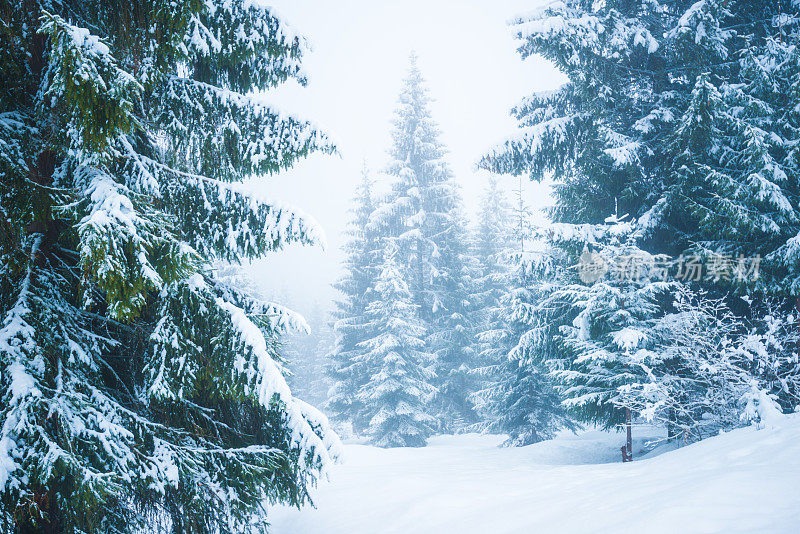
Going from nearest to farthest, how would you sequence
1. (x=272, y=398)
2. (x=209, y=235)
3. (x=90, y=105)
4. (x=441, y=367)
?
(x=90, y=105) → (x=272, y=398) → (x=209, y=235) → (x=441, y=367)

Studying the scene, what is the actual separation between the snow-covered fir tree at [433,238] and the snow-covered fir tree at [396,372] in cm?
208

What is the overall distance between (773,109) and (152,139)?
10747 mm

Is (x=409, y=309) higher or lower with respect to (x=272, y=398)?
higher

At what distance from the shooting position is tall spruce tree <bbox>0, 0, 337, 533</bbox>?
3.09m

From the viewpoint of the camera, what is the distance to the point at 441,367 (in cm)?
2366

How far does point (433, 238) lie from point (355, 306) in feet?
19.0

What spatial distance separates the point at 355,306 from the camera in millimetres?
25188

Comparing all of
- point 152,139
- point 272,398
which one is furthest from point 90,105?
point 272,398

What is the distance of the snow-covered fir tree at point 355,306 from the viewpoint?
23.8 metres

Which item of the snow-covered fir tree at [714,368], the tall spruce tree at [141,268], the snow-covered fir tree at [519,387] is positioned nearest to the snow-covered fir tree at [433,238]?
the snow-covered fir tree at [519,387]

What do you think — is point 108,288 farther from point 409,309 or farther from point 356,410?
point 356,410

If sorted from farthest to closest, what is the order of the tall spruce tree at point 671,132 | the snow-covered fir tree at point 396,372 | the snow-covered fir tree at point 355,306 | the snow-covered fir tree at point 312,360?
the snow-covered fir tree at point 312,360
the snow-covered fir tree at point 355,306
the snow-covered fir tree at point 396,372
the tall spruce tree at point 671,132

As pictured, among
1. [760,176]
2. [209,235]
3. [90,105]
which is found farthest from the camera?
[760,176]

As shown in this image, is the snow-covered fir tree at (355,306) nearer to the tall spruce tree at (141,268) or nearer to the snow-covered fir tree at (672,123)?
the snow-covered fir tree at (672,123)
